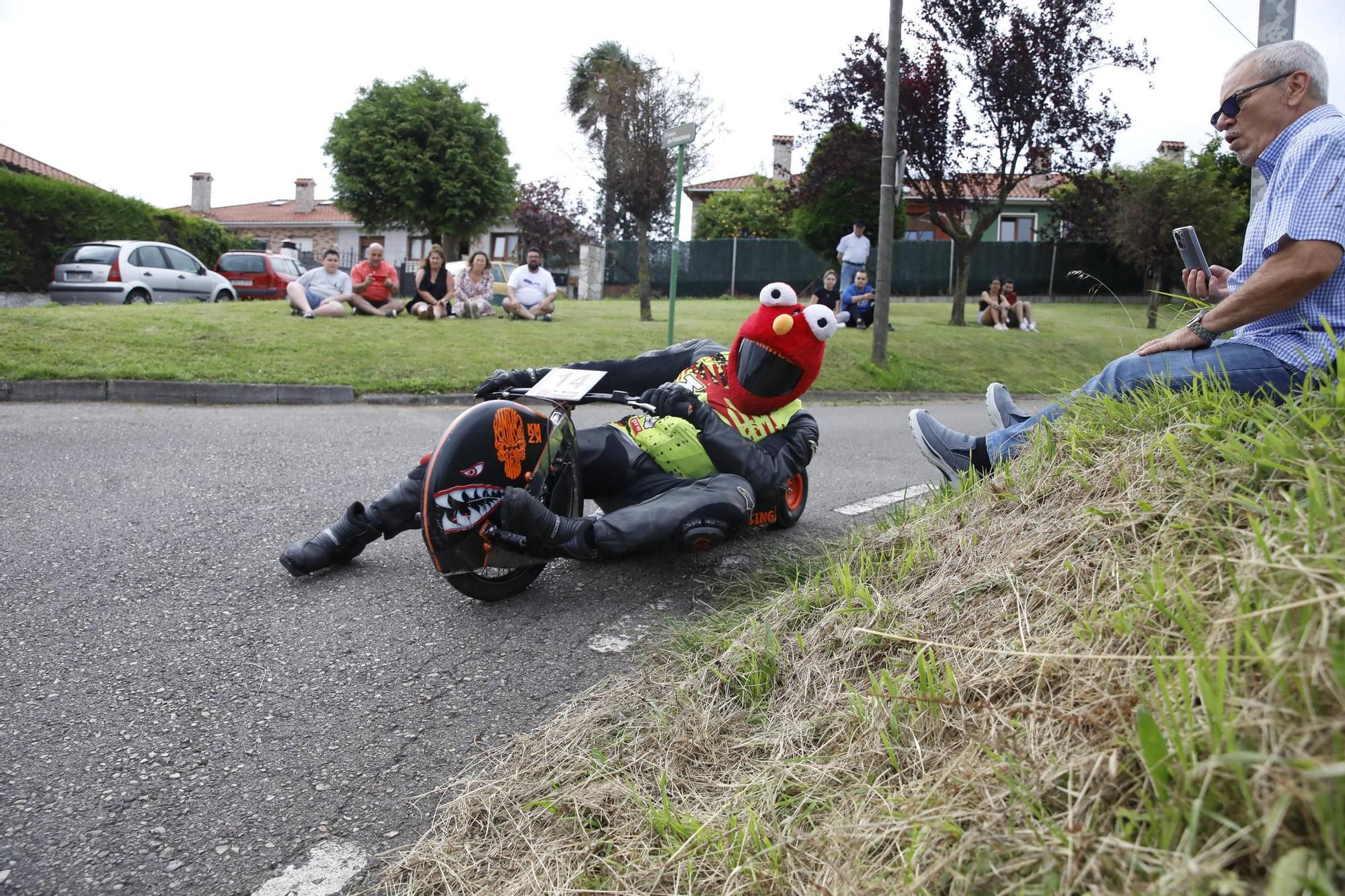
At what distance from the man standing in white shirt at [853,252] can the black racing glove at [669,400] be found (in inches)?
585

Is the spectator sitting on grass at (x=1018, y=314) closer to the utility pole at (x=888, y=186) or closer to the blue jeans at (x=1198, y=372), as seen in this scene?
the utility pole at (x=888, y=186)

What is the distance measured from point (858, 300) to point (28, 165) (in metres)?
30.0

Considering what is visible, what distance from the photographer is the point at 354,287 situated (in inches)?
565

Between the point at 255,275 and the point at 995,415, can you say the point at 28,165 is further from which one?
the point at 995,415

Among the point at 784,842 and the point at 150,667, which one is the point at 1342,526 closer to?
the point at 784,842

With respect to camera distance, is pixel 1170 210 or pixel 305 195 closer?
pixel 1170 210

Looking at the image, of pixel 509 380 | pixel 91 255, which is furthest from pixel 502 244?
pixel 509 380

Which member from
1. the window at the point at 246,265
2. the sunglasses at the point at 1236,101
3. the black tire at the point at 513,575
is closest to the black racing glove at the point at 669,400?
the black tire at the point at 513,575

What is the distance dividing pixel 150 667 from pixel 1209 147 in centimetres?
2941

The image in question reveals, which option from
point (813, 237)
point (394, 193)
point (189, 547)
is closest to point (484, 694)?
point (189, 547)

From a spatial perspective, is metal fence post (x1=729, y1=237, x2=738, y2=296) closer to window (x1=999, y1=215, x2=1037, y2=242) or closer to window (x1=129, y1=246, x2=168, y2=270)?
window (x1=999, y1=215, x2=1037, y2=242)

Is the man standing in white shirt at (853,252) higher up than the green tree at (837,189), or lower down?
lower down

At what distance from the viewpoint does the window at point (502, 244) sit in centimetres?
5540

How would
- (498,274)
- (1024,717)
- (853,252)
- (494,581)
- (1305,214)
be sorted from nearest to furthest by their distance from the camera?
(1024,717) → (1305,214) → (494,581) → (853,252) → (498,274)
